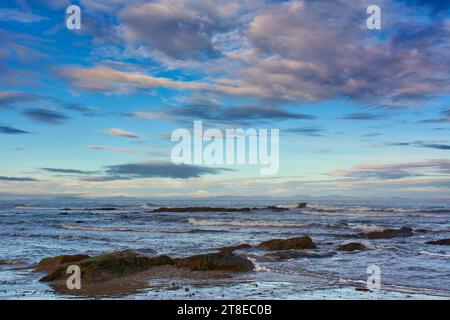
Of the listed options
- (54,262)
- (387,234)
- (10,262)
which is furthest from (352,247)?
(10,262)

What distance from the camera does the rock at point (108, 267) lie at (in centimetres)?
1238

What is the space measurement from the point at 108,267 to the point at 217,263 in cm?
351

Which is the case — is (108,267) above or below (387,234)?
above

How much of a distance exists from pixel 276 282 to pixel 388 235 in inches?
727

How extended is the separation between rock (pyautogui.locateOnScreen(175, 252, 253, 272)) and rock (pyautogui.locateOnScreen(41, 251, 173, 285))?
1.29 meters

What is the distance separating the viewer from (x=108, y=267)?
12.9m

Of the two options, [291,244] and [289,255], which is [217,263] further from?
[291,244]

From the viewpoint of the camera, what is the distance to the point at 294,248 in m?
20.0

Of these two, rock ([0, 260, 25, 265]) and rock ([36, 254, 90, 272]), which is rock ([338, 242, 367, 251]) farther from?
rock ([0, 260, 25, 265])

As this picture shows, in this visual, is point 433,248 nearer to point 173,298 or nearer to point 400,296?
point 400,296

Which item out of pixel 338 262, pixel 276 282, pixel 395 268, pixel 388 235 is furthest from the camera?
pixel 388 235

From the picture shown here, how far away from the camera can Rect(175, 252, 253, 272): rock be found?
1393 centimetres

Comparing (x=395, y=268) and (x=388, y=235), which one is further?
(x=388, y=235)
